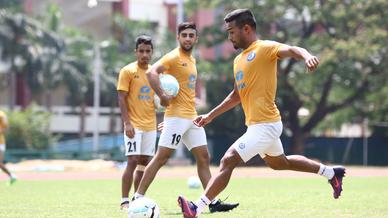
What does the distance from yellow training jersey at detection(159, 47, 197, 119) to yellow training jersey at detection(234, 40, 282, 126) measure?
1.93 m

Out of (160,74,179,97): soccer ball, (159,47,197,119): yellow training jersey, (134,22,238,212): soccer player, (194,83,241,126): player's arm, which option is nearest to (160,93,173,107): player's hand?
(160,74,179,97): soccer ball

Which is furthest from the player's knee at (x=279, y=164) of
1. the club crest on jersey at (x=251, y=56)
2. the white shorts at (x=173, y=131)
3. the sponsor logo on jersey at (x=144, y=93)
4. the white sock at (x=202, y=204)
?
the sponsor logo on jersey at (x=144, y=93)

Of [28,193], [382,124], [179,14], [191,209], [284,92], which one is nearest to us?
[191,209]

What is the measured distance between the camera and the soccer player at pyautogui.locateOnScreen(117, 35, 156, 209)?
12.1m

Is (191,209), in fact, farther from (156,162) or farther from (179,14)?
(179,14)

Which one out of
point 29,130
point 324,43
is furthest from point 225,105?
point 29,130

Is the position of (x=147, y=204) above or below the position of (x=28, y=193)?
above

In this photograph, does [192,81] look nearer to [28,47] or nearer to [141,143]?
[141,143]

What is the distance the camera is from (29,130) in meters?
45.1

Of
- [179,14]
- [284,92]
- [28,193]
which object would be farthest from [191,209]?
[284,92]

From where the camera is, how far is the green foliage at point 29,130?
44312mm

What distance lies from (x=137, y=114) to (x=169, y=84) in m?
1.54

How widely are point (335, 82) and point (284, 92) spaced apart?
292 centimetres

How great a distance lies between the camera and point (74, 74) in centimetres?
5094
